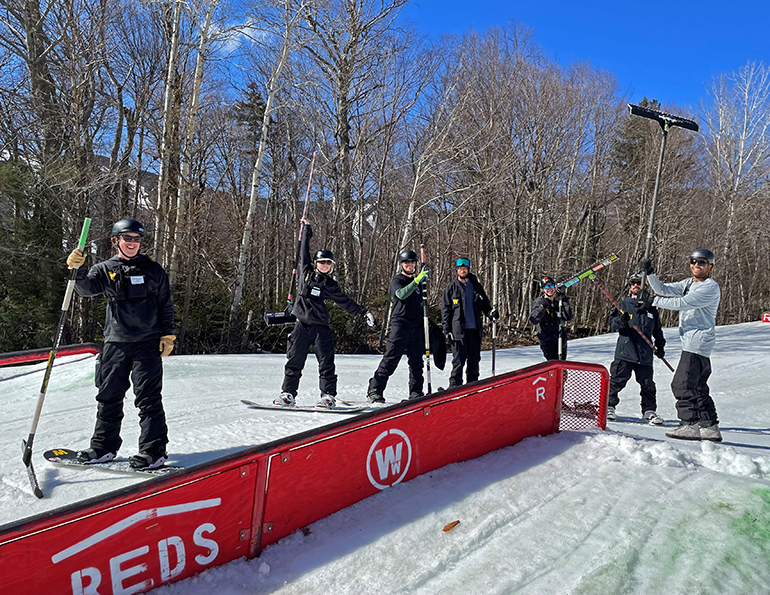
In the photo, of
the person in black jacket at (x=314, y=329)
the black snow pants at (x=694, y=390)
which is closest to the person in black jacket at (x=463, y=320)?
the person in black jacket at (x=314, y=329)

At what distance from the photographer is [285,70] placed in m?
15.0

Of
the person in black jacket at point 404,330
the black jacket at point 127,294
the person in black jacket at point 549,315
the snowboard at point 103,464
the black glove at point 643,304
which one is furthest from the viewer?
the person in black jacket at point 549,315

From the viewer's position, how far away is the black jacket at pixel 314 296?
5891mm

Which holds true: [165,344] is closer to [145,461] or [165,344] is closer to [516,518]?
[145,461]

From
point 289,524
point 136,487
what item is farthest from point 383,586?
point 136,487

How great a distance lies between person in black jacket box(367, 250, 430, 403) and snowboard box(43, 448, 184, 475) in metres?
2.86

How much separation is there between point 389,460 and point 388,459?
15 millimetres

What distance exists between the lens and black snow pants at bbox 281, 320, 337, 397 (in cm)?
592

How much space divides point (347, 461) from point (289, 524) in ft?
1.61

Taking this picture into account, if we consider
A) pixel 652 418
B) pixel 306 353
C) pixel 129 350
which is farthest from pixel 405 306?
pixel 652 418

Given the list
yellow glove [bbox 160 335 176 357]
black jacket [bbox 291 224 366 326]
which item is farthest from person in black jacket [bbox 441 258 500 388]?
yellow glove [bbox 160 335 176 357]

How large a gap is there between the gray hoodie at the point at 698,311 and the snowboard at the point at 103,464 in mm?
4542

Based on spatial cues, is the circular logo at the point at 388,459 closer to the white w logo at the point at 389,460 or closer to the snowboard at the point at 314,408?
the white w logo at the point at 389,460

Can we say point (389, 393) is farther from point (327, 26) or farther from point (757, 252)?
point (757, 252)
